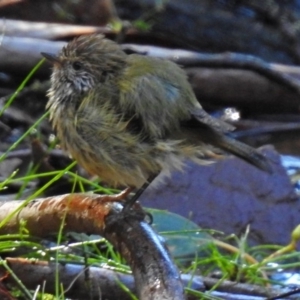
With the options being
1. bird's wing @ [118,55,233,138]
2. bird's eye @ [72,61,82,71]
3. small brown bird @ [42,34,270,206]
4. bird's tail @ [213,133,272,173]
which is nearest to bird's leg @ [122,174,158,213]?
small brown bird @ [42,34,270,206]

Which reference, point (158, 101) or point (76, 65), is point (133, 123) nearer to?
point (158, 101)

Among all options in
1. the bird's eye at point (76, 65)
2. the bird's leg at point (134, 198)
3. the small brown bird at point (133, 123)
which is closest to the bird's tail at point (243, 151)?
the small brown bird at point (133, 123)

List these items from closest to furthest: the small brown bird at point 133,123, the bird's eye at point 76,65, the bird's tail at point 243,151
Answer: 1. the small brown bird at point 133,123
2. the bird's tail at point 243,151
3. the bird's eye at point 76,65

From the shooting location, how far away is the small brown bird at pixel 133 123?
11.1 feet

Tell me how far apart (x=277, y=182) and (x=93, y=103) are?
1994mm

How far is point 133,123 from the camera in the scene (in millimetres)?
3410

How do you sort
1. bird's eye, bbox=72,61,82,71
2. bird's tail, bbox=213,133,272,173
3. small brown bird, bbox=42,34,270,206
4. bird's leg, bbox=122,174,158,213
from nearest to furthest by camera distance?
bird's leg, bbox=122,174,158,213
small brown bird, bbox=42,34,270,206
bird's tail, bbox=213,133,272,173
bird's eye, bbox=72,61,82,71

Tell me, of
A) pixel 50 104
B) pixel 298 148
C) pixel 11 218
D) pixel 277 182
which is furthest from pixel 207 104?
pixel 11 218

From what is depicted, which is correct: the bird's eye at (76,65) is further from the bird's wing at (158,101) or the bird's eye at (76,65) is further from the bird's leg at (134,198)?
the bird's leg at (134,198)

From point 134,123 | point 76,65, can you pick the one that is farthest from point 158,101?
point 76,65

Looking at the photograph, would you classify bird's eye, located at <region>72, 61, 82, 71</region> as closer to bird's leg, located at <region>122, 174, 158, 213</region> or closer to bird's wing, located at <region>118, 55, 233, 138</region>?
bird's wing, located at <region>118, 55, 233, 138</region>

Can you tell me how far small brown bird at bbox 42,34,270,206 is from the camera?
3.39 meters

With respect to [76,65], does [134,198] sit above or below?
below

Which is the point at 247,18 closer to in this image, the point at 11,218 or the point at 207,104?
the point at 207,104
